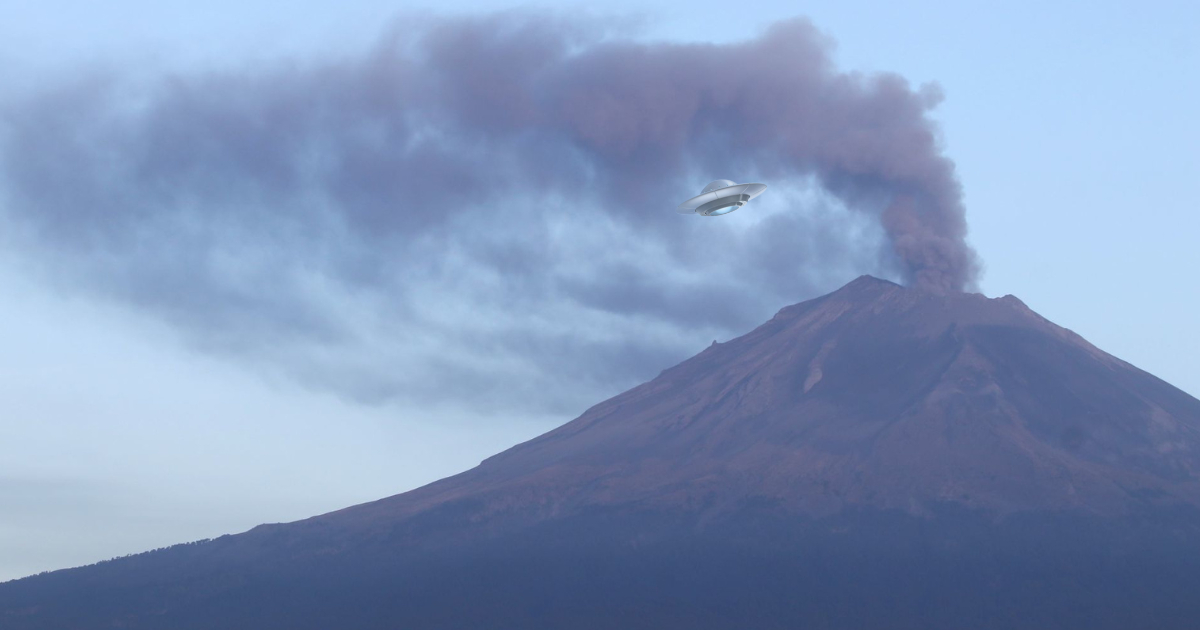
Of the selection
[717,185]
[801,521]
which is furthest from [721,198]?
[801,521]

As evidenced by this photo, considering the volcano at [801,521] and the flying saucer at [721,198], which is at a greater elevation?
the flying saucer at [721,198]

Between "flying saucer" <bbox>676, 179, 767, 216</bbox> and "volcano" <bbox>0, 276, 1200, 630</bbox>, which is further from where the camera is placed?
"volcano" <bbox>0, 276, 1200, 630</bbox>

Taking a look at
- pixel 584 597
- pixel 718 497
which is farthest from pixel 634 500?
pixel 584 597

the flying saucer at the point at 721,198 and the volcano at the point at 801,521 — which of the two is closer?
the flying saucer at the point at 721,198

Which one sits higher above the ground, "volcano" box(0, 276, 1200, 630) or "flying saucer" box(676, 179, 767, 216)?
"flying saucer" box(676, 179, 767, 216)
